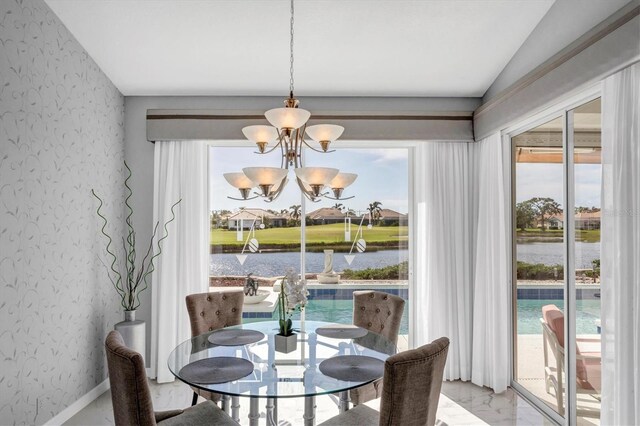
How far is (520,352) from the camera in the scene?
342 cm

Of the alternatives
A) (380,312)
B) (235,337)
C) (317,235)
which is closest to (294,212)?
(317,235)

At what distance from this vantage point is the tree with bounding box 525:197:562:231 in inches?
115

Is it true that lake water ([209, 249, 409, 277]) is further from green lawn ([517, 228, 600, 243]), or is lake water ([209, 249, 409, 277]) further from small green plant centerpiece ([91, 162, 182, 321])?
green lawn ([517, 228, 600, 243])

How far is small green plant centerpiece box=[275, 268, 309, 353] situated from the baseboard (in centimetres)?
181

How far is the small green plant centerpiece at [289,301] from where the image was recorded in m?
2.21

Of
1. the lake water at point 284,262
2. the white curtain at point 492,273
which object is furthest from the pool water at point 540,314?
the lake water at point 284,262

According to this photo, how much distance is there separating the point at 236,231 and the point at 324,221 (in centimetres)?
89

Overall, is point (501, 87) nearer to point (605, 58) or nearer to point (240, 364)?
point (605, 58)

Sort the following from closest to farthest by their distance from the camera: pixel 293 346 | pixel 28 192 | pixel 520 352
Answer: pixel 293 346
pixel 28 192
pixel 520 352

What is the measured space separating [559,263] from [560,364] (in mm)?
712

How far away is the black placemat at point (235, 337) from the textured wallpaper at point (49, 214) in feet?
3.80

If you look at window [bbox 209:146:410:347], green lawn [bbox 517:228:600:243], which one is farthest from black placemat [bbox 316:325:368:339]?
green lawn [bbox 517:228:600:243]

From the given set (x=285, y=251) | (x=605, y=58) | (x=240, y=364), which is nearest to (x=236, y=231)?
(x=285, y=251)

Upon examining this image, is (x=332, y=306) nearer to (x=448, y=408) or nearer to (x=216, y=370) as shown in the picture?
(x=448, y=408)
